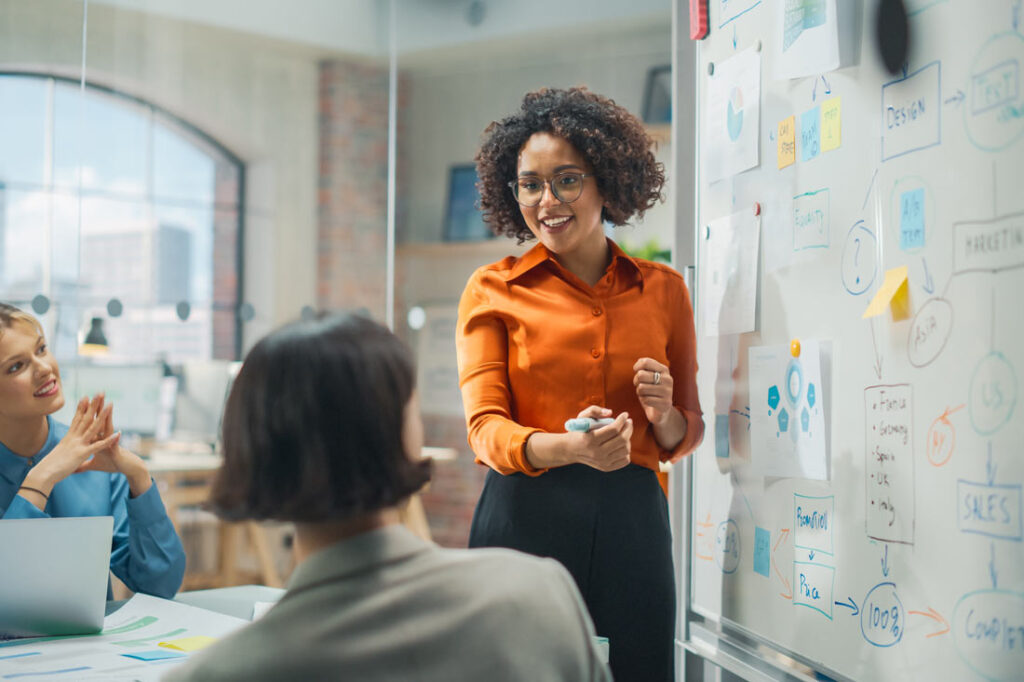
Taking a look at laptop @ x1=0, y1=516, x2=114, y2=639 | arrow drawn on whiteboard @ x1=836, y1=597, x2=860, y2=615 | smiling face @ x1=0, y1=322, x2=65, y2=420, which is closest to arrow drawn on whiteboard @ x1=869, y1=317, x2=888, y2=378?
arrow drawn on whiteboard @ x1=836, y1=597, x2=860, y2=615

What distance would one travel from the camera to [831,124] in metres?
→ 1.46

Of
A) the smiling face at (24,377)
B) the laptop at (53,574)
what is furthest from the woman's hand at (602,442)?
the smiling face at (24,377)

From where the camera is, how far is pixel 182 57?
185 inches

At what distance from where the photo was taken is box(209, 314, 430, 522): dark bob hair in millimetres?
794

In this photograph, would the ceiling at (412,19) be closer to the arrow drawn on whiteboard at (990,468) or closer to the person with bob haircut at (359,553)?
the arrow drawn on whiteboard at (990,468)

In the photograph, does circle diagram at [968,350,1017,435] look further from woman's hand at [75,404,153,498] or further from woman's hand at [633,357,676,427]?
woman's hand at [75,404,153,498]

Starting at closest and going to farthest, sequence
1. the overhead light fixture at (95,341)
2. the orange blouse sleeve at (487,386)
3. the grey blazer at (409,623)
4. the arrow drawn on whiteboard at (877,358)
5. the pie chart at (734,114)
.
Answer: the grey blazer at (409,623) → the arrow drawn on whiteboard at (877,358) → the orange blouse sleeve at (487,386) → the pie chart at (734,114) → the overhead light fixture at (95,341)

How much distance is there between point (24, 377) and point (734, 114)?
4.86 feet

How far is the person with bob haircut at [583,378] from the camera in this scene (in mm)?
1594

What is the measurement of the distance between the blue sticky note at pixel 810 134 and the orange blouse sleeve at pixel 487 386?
0.60 m

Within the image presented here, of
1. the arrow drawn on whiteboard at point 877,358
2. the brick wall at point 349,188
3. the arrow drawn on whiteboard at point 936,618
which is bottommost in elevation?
the arrow drawn on whiteboard at point 936,618

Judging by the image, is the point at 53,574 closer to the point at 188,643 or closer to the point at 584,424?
the point at 188,643

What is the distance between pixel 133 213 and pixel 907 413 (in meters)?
4.17

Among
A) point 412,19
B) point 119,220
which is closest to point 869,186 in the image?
point 119,220
